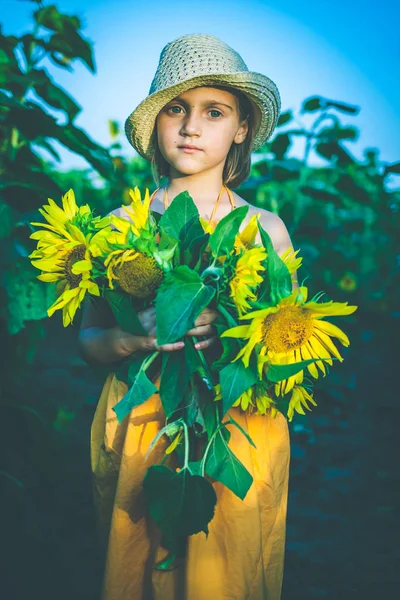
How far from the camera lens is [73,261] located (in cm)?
97

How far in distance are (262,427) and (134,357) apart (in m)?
0.31

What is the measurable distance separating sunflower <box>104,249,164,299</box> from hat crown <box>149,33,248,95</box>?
0.42 metres

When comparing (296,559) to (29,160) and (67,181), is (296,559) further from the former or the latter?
(67,181)

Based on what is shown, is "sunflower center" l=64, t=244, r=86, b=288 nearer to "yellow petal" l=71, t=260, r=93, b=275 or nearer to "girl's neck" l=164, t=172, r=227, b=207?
"yellow petal" l=71, t=260, r=93, b=275

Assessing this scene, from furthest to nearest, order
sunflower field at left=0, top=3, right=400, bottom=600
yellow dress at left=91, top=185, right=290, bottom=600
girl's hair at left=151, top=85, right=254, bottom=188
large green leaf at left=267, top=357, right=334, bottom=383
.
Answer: sunflower field at left=0, top=3, right=400, bottom=600 < girl's hair at left=151, top=85, right=254, bottom=188 < yellow dress at left=91, top=185, right=290, bottom=600 < large green leaf at left=267, top=357, right=334, bottom=383

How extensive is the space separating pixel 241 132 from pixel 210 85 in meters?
0.18

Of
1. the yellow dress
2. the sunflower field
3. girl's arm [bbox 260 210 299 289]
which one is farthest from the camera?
the sunflower field

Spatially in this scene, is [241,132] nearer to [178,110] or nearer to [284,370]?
[178,110]

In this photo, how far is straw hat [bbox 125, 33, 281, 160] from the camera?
110 cm

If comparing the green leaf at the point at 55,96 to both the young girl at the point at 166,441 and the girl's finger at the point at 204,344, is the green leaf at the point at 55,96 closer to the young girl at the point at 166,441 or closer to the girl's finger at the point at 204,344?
the young girl at the point at 166,441

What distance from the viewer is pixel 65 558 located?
1698mm

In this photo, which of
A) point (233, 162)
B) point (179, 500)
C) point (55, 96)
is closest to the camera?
point (179, 500)

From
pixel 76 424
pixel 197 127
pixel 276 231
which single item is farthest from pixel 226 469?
pixel 76 424

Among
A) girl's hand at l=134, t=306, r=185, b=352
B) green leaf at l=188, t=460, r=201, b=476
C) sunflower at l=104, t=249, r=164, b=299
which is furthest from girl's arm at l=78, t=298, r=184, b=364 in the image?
green leaf at l=188, t=460, r=201, b=476
